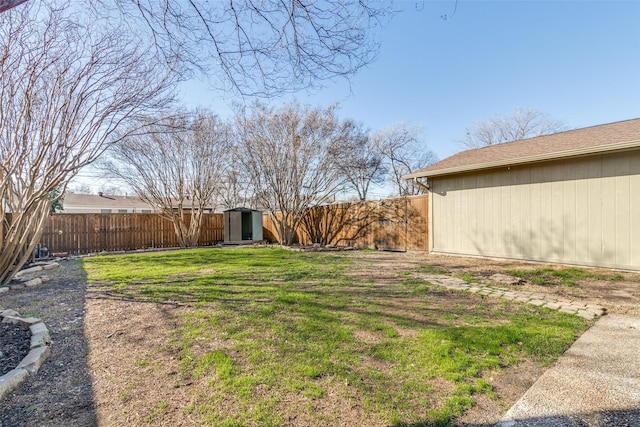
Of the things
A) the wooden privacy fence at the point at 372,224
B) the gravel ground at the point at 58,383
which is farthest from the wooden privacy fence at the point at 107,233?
the gravel ground at the point at 58,383

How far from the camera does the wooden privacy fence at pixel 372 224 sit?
917 cm

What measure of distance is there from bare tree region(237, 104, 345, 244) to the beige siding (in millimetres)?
4512

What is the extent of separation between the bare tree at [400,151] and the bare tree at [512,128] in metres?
3.09

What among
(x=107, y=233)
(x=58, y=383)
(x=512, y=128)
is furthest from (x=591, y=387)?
(x=512, y=128)

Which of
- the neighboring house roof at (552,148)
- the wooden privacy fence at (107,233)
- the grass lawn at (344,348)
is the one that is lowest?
the grass lawn at (344,348)

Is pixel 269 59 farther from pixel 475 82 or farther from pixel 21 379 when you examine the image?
pixel 475 82

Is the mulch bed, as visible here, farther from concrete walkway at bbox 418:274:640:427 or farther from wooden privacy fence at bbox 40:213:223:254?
wooden privacy fence at bbox 40:213:223:254

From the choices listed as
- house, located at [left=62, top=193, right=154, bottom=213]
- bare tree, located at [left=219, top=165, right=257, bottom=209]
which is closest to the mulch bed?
bare tree, located at [left=219, top=165, right=257, bottom=209]

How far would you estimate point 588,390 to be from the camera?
1886 millimetres

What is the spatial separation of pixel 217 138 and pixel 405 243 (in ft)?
28.2

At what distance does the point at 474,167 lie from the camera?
24.1ft

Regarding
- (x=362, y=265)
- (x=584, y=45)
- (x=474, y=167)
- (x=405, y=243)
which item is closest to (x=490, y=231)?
(x=474, y=167)

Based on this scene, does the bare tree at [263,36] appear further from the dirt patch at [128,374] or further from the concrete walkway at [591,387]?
the concrete walkway at [591,387]

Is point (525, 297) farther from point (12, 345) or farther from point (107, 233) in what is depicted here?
point (107, 233)
